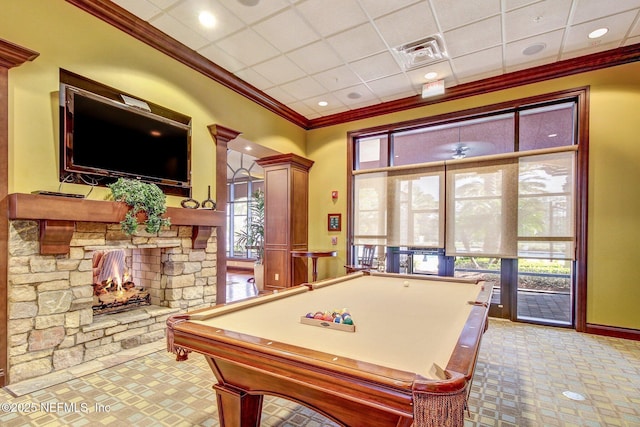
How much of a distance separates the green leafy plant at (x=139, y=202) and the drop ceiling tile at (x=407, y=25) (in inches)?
113

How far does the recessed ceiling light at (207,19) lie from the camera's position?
305 cm

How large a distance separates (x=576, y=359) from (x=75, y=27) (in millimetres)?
5620

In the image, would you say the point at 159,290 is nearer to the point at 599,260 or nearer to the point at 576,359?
the point at 576,359

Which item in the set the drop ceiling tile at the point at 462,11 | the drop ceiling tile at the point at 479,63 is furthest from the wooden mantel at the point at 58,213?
the drop ceiling tile at the point at 479,63

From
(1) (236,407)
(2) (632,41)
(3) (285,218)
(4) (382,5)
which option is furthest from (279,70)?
(2) (632,41)

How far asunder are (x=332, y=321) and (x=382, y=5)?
2.96m

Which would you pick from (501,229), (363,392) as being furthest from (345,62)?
(363,392)

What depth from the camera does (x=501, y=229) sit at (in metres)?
4.26

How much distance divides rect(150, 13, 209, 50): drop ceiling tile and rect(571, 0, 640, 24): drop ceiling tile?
3836 mm

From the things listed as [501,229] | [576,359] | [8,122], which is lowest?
[576,359]

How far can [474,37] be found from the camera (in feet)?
11.2

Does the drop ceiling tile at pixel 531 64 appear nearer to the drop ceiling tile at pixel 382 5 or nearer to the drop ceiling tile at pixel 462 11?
the drop ceiling tile at pixel 462 11

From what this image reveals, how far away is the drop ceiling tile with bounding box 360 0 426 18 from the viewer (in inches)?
114

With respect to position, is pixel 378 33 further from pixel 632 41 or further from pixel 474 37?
pixel 632 41
